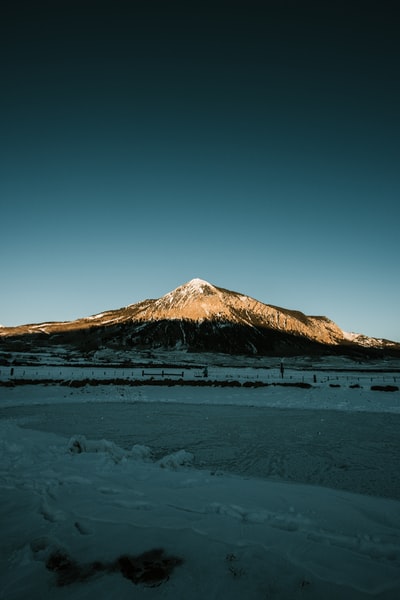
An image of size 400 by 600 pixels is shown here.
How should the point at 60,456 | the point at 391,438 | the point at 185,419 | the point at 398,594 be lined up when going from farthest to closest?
the point at 185,419
the point at 391,438
the point at 60,456
the point at 398,594

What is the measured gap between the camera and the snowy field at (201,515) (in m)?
3.41

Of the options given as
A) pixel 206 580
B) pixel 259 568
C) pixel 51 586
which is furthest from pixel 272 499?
pixel 51 586

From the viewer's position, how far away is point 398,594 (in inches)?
129

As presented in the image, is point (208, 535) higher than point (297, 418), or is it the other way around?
point (208, 535)

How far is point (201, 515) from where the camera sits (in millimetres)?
5242

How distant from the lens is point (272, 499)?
6.19 metres

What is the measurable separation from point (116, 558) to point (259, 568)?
167 cm

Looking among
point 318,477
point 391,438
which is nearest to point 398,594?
point 318,477

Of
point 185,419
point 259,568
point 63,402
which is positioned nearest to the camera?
point 259,568

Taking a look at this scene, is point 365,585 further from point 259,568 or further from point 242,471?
point 242,471

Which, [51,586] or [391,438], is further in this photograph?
[391,438]

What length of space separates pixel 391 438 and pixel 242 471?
727 cm

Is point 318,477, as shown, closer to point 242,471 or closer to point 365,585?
point 242,471

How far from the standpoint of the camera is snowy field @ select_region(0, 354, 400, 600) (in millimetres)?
3410
